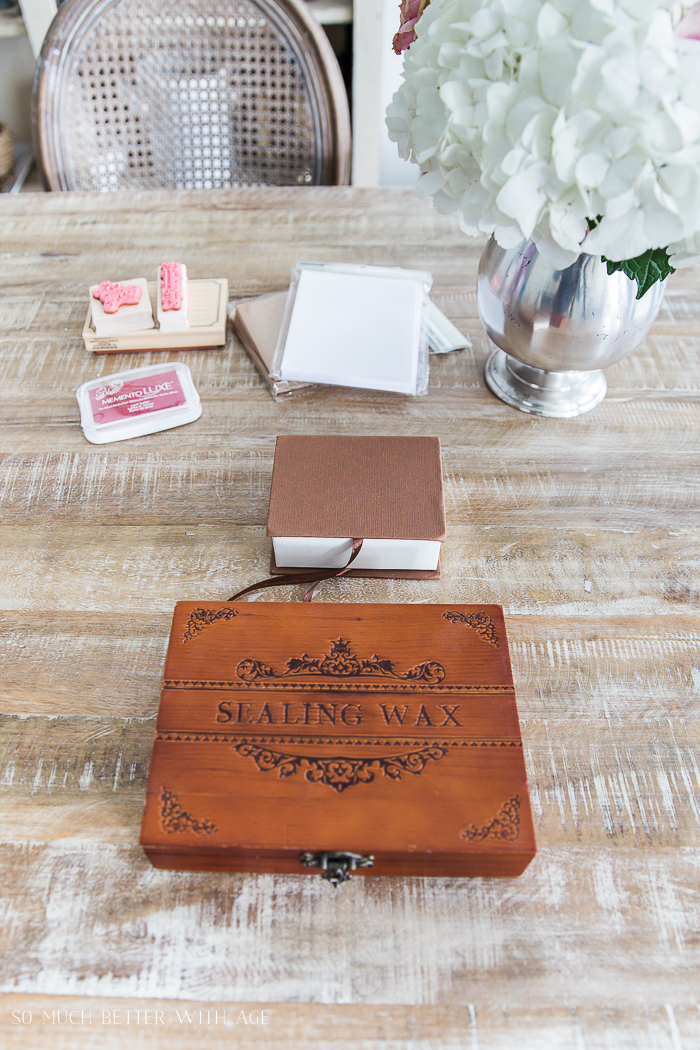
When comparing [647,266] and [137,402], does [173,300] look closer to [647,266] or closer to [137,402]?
[137,402]

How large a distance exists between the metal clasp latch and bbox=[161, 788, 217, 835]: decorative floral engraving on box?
0.07 meters

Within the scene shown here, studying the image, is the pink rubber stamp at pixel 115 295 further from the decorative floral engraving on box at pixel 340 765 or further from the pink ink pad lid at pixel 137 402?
the decorative floral engraving on box at pixel 340 765

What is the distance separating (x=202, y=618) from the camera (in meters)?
0.58

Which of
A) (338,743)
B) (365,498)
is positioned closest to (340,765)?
(338,743)

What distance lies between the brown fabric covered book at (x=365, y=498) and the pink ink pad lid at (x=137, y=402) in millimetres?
173

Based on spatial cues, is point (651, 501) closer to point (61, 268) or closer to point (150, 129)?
point (61, 268)

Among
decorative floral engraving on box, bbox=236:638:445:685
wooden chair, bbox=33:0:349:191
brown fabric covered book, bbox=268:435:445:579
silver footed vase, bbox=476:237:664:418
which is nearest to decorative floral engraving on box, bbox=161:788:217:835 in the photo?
decorative floral engraving on box, bbox=236:638:445:685

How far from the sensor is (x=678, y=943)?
48 centimetres

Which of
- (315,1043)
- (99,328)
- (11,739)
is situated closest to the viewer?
(315,1043)

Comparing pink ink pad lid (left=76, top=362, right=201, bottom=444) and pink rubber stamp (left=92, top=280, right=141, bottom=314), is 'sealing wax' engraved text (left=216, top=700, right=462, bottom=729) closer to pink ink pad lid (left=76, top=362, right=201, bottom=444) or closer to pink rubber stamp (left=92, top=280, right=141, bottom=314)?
pink ink pad lid (left=76, top=362, right=201, bottom=444)

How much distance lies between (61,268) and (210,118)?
44cm

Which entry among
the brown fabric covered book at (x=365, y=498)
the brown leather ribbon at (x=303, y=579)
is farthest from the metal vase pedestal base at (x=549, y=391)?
the brown leather ribbon at (x=303, y=579)

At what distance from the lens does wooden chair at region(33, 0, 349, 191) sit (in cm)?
112

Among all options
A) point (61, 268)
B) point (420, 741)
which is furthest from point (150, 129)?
point (420, 741)
